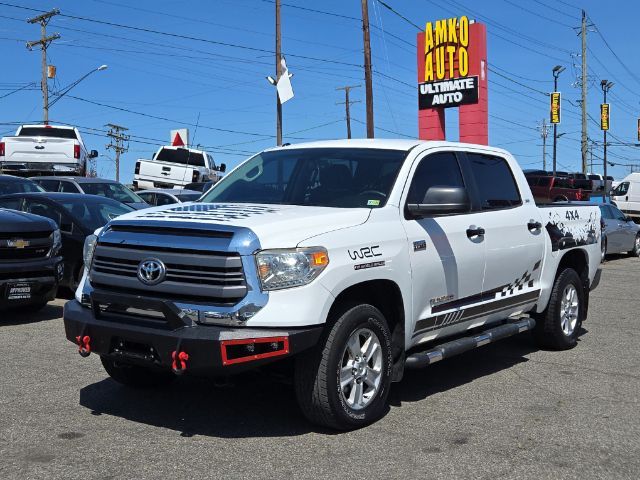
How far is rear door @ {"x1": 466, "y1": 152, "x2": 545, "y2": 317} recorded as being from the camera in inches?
250

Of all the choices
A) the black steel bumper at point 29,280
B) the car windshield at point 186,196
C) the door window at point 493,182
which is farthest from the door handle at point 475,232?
the car windshield at point 186,196

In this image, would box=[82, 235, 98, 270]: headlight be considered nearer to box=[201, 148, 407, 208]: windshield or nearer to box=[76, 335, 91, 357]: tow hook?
box=[76, 335, 91, 357]: tow hook

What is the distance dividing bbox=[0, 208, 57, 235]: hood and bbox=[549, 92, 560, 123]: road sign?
153 ft

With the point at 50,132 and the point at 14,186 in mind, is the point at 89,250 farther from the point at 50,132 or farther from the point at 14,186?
the point at 50,132

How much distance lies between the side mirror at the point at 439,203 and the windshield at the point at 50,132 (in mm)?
21081

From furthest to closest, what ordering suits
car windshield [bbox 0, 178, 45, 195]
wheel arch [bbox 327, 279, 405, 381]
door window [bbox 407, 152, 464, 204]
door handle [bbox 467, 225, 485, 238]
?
1. car windshield [bbox 0, 178, 45, 195]
2. door handle [bbox 467, 225, 485, 238]
3. door window [bbox 407, 152, 464, 204]
4. wheel arch [bbox 327, 279, 405, 381]

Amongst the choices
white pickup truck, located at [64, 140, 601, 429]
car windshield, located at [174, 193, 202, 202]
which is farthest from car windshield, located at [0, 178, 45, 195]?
white pickup truck, located at [64, 140, 601, 429]

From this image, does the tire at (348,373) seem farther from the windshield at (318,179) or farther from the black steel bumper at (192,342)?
the windshield at (318,179)

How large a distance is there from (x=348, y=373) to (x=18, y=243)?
5212 mm

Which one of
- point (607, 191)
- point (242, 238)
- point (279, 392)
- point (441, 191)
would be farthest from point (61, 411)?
point (607, 191)

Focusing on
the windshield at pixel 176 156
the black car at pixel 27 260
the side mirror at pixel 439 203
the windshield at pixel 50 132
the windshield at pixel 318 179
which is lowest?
the black car at pixel 27 260

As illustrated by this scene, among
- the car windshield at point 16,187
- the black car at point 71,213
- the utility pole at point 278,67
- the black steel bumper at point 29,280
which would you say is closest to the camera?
the black steel bumper at point 29,280

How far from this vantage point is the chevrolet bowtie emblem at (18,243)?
8.56 metres

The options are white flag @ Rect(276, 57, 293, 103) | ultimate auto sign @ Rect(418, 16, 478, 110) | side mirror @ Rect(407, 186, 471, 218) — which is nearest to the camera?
side mirror @ Rect(407, 186, 471, 218)
